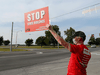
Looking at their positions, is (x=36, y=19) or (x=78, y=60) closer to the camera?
(x=78, y=60)

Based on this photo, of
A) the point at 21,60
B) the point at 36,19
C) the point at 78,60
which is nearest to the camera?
the point at 78,60

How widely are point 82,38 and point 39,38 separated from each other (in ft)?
192

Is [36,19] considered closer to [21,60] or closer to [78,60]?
[78,60]

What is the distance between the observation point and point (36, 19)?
2104 millimetres

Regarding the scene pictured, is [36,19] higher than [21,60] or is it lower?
higher

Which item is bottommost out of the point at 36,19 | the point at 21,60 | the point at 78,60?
the point at 21,60

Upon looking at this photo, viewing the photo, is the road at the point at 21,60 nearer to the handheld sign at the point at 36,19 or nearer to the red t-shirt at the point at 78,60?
the handheld sign at the point at 36,19

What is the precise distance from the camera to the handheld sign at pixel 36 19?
198 cm

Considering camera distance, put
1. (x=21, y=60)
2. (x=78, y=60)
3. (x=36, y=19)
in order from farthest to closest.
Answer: (x=21, y=60)
(x=36, y=19)
(x=78, y=60)

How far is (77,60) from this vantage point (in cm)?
171

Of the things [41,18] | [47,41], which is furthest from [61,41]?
[47,41]

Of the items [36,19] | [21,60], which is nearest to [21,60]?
[21,60]

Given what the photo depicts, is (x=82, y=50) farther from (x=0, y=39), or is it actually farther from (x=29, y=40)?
(x=29, y=40)

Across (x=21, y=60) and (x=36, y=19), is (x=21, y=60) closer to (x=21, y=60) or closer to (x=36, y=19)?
(x=21, y=60)
